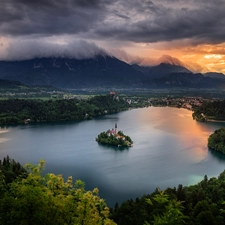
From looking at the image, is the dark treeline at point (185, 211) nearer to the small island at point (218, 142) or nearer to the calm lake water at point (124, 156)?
the calm lake water at point (124, 156)

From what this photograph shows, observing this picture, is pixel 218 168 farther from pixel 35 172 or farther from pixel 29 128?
pixel 29 128

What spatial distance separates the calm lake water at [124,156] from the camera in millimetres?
20109

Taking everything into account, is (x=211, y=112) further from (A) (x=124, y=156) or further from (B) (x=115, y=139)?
(A) (x=124, y=156)

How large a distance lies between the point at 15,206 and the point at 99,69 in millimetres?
181003

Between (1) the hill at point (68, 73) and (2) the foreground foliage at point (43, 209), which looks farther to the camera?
(1) the hill at point (68, 73)

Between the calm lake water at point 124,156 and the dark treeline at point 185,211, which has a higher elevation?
the dark treeline at point 185,211

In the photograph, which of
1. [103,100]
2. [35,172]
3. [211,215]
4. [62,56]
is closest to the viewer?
[35,172]

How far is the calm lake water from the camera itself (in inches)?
792

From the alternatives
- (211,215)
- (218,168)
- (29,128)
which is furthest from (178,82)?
(211,215)

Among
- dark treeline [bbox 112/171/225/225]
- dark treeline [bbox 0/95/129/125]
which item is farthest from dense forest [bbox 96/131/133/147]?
dark treeline [bbox 0/95/129/125]

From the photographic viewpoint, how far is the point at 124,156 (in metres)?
26.7

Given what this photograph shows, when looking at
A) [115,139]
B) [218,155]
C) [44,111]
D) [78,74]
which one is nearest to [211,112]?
[218,155]

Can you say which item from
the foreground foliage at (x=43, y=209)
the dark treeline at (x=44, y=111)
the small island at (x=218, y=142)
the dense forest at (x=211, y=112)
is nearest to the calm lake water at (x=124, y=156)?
the small island at (x=218, y=142)

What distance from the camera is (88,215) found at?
210 inches
